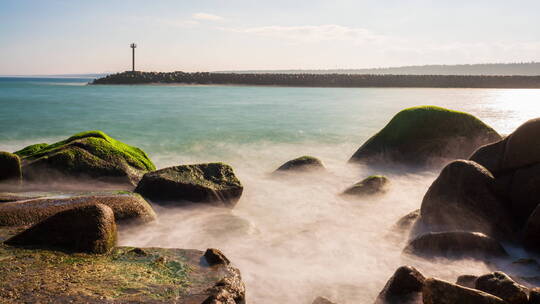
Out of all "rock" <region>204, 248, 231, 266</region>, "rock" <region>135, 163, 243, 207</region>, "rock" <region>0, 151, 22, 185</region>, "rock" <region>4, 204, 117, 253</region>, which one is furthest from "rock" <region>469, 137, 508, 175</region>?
"rock" <region>0, 151, 22, 185</region>

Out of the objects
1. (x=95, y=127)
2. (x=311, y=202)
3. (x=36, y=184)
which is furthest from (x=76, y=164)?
(x=95, y=127)

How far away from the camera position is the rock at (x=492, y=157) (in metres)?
6.30

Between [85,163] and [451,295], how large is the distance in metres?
6.60

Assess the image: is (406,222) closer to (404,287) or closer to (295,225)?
→ (295,225)

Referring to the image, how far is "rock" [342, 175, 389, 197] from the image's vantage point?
8.04 meters

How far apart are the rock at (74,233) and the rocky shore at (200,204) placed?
0.03ft

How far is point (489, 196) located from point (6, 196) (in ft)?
22.4

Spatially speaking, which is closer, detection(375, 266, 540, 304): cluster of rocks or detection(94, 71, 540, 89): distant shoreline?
detection(375, 266, 540, 304): cluster of rocks

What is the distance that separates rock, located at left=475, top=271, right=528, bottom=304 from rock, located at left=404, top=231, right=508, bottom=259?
140 cm

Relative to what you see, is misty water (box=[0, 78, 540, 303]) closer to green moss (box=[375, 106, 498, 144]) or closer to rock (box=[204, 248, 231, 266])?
rock (box=[204, 248, 231, 266])

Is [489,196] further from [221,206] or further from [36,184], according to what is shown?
[36,184]

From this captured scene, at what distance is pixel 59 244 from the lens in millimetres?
4090

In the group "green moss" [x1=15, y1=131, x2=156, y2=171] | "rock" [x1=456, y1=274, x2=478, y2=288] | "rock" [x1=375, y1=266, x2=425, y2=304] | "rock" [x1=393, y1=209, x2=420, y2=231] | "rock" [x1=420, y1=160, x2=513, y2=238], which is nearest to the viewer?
"rock" [x1=375, y1=266, x2=425, y2=304]

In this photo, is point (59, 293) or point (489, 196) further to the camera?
point (489, 196)
